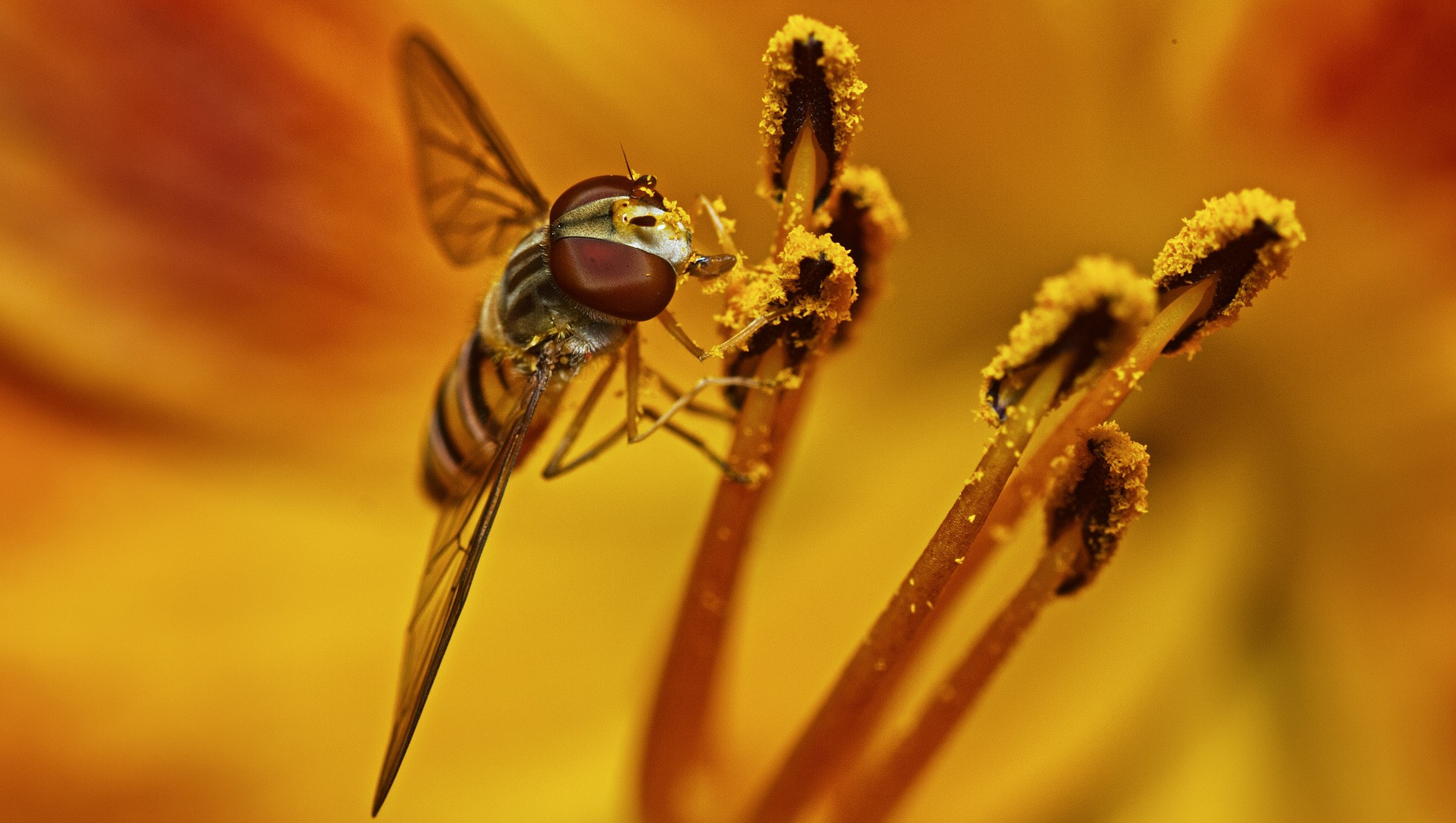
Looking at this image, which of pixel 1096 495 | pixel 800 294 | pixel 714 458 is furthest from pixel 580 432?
pixel 1096 495

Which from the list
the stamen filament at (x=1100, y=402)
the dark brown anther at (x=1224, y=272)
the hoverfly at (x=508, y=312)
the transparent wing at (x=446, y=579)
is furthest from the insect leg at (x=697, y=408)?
the dark brown anther at (x=1224, y=272)

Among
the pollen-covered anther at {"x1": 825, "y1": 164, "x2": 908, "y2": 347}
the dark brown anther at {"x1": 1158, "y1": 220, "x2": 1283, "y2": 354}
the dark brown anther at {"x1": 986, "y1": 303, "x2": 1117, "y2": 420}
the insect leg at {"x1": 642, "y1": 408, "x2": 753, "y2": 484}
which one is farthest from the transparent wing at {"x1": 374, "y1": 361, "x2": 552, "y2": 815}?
the dark brown anther at {"x1": 1158, "y1": 220, "x2": 1283, "y2": 354}

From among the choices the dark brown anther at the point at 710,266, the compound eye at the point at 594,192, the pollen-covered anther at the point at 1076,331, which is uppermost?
the pollen-covered anther at the point at 1076,331

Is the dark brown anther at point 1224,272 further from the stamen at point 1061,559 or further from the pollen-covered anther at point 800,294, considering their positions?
the pollen-covered anther at point 800,294

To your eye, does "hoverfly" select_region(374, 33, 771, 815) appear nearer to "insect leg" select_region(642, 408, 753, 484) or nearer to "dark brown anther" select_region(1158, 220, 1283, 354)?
"insect leg" select_region(642, 408, 753, 484)

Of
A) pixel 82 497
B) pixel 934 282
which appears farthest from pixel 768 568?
pixel 82 497

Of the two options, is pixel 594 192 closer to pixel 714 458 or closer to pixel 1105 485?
pixel 714 458
